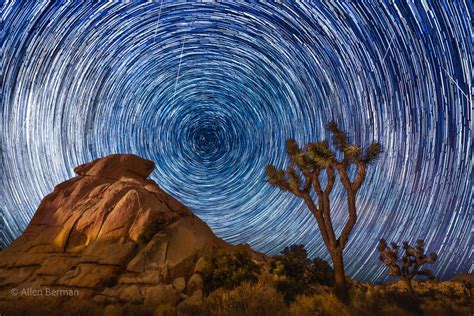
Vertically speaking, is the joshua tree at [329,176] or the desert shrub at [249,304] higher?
the joshua tree at [329,176]

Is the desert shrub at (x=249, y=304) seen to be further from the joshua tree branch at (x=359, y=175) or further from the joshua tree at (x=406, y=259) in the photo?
the joshua tree at (x=406, y=259)

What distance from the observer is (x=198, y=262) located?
16.1m

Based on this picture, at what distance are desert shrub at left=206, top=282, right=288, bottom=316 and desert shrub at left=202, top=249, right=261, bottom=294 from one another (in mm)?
2357

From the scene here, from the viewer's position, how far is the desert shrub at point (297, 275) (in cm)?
1381

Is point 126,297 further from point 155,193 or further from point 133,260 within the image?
point 155,193

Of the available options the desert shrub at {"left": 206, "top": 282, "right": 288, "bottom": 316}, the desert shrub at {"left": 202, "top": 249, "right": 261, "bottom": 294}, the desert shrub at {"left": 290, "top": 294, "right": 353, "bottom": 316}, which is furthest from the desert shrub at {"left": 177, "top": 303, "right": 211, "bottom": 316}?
the desert shrub at {"left": 202, "top": 249, "right": 261, "bottom": 294}

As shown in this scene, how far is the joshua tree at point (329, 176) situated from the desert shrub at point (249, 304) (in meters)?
5.26

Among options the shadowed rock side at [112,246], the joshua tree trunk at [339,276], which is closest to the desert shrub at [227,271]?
the shadowed rock side at [112,246]

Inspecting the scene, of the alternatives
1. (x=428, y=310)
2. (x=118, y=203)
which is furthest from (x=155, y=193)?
(x=428, y=310)

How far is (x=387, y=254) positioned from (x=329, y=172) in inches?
530

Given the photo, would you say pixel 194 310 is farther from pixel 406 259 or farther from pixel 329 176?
pixel 406 259

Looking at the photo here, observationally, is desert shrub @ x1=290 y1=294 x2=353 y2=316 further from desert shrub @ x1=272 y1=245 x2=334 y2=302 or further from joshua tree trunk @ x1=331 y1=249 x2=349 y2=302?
joshua tree trunk @ x1=331 y1=249 x2=349 y2=302

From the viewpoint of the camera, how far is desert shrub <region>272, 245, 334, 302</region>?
13.8 metres

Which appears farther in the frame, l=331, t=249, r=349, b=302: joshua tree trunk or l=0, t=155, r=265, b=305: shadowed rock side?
l=0, t=155, r=265, b=305: shadowed rock side
